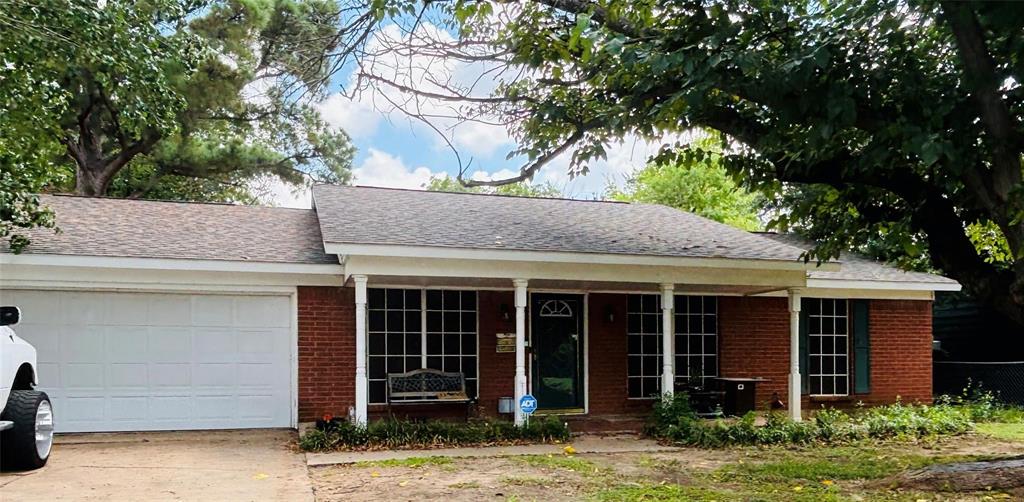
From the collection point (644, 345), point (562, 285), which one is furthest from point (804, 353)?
point (562, 285)

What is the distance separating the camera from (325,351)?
36.9ft

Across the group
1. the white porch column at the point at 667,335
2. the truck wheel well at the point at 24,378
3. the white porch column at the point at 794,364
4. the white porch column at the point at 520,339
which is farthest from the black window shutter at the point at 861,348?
the truck wheel well at the point at 24,378

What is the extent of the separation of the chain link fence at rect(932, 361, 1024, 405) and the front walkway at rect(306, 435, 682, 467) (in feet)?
27.6

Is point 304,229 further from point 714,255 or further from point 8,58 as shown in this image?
point 714,255

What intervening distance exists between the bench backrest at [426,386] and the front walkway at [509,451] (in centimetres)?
195

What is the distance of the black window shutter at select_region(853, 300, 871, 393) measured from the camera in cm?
1381

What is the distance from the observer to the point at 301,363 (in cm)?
1114

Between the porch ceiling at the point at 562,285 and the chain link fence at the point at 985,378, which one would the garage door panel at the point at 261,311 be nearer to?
the porch ceiling at the point at 562,285

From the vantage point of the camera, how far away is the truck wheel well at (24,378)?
7.77 m

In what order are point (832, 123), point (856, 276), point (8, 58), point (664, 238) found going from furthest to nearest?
point (856, 276)
point (664, 238)
point (8, 58)
point (832, 123)

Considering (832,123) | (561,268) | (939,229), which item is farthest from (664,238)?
(832,123)

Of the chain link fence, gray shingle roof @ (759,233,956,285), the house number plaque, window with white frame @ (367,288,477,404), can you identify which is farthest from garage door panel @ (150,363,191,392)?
the chain link fence

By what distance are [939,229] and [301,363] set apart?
8057mm

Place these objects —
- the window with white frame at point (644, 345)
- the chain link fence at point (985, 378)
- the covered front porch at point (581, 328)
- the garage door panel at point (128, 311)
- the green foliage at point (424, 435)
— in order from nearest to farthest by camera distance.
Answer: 1. the green foliage at point (424, 435)
2. the garage door panel at point (128, 311)
3. the covered front porch at point (581, 328)
4. the window with white frame at point (644, 345)
5. the chain link fence at point (985, 378)
